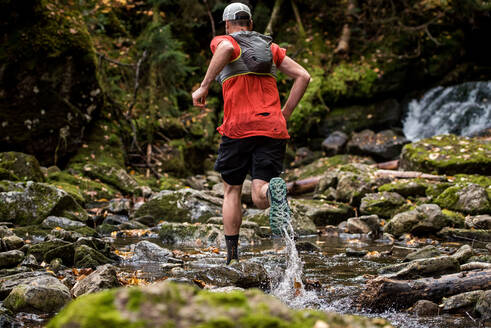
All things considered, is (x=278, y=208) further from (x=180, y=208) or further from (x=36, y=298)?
(x=180, y=208)

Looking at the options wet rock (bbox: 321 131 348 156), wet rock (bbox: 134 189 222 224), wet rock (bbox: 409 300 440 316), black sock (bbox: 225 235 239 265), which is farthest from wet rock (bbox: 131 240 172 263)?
wet rock (bbox: 321 131 348 156)

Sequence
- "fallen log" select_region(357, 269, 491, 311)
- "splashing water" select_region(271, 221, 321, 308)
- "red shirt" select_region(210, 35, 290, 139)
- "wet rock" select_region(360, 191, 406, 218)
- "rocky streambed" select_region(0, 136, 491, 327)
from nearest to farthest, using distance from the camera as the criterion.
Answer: "rocky streambed" select_region(0, 136, 491, 327)
"fallen log" select_region(357, 269, 491, 311)
"splashing water" select_region(271, 221, 321, 308)
"red shirt" select_region(210, 35, 290, 139)
"wet rock" select_region(360, 191, 406, 218)

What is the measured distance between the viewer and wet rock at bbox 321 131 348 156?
15.1m

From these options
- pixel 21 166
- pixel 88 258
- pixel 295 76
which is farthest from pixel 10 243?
pixel 21 166

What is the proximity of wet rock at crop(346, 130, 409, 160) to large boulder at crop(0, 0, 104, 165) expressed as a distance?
828 cm

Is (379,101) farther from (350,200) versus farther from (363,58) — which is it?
(350,200)

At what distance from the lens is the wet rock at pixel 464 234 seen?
5.73m

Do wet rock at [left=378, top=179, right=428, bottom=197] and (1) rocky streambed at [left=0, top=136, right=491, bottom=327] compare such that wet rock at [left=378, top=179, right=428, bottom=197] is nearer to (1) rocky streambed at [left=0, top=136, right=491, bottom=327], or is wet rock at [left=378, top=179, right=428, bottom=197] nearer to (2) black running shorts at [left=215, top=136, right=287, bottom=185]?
(1) rocky streambed at [left=0, top=136, right=491, bottom=327]

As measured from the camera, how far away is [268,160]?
379cm

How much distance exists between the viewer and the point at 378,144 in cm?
1424

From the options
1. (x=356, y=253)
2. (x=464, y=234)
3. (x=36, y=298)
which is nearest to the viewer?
(x=36, y=298)

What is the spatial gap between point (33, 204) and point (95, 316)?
589 centimetres

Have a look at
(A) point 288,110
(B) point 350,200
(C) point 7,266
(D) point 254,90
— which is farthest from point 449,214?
(C) point 7,266

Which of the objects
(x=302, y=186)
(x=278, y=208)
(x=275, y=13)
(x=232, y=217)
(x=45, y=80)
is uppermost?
(x=275, y=13)
